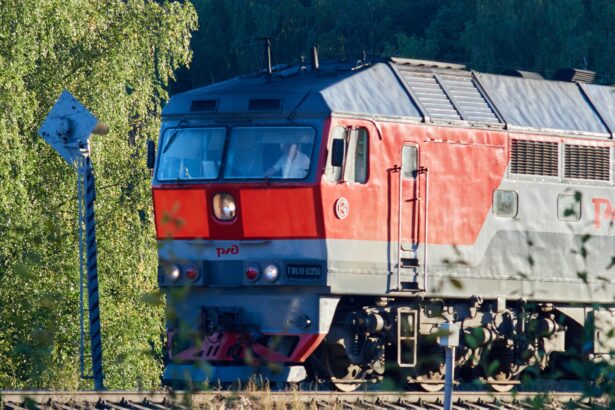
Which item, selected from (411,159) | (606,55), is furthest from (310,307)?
(606,55)

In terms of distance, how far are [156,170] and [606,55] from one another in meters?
28.4

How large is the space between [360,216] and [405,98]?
167cm

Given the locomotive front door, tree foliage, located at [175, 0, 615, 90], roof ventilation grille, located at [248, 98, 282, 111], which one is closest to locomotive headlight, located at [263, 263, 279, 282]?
the locomotive front door

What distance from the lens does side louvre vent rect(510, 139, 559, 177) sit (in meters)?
17.8

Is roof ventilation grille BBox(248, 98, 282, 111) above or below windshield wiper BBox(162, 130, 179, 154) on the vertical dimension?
above

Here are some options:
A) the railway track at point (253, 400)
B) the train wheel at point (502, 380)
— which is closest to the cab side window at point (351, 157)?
the railway track at point (253, 400)

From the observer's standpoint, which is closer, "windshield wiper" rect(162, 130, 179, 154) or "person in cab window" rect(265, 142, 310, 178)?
"person in cab window" rect(265, 142, 310, 178)

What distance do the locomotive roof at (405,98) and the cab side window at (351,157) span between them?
0.80ft

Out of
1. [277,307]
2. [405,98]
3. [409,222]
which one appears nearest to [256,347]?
[277,307]

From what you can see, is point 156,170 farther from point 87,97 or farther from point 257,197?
point 87,97

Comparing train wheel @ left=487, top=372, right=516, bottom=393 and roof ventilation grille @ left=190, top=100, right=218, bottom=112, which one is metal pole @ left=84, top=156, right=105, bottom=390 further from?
train wheel @ left=487, top=372, right=516, bottom=393

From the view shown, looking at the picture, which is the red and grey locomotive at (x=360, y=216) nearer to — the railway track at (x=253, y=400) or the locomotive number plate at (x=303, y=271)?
the locomotive number plate at (x=303, y=271)

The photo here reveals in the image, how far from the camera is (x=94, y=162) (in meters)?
28.0

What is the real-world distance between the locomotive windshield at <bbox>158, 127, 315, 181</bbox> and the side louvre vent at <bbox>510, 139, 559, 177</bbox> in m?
3.14
